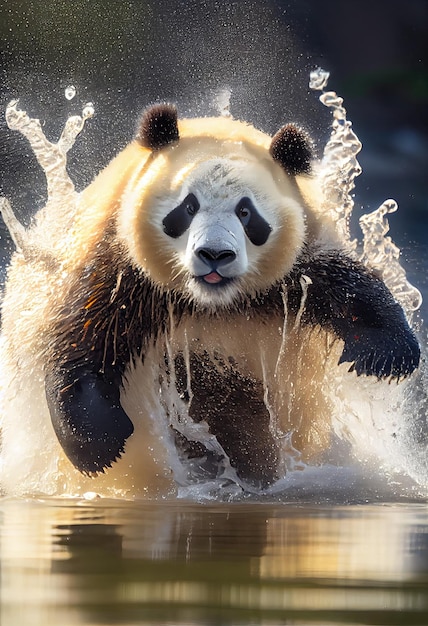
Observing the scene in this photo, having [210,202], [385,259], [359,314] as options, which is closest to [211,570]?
[210,202]

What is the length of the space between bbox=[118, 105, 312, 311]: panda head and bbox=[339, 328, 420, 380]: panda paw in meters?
0.38

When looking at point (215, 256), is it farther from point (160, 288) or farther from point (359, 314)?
point (359, 314)

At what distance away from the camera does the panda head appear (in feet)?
12.4

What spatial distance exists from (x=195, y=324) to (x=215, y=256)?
1.75 feet

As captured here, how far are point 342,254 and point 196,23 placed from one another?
13.4 feet

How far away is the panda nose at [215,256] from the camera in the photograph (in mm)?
3574

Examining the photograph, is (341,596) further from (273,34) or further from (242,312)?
(273,34)

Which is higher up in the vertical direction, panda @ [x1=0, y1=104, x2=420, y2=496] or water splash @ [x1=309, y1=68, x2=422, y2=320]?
water splash @ [x1=309, y1=68, x2=422, y2=320]

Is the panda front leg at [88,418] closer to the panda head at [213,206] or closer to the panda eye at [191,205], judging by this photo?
the panda head at [213,206]

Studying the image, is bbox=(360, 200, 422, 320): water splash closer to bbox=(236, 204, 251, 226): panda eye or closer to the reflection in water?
bbox=(236, 204, 251, 226): panda eye

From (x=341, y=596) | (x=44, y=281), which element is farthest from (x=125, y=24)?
(x=341, y=596)

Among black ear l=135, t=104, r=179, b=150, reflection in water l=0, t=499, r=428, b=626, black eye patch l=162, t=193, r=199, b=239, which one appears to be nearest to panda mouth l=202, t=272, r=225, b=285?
black eye patch l=162, t=193, r=199, b=239

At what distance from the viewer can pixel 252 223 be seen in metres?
3.85

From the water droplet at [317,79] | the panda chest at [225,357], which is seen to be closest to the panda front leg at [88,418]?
the panda chest at [225,357]
